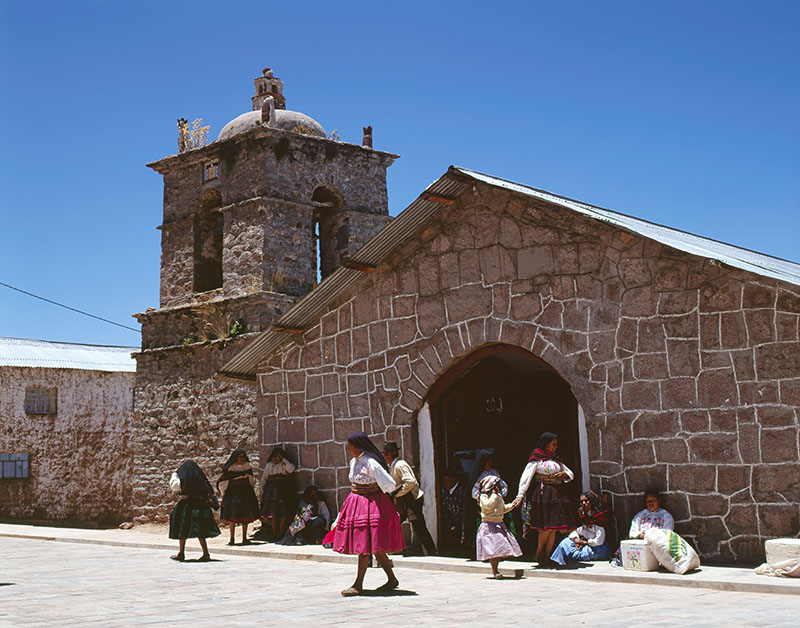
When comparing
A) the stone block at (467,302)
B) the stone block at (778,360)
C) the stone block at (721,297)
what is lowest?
the stone block at (778,360)

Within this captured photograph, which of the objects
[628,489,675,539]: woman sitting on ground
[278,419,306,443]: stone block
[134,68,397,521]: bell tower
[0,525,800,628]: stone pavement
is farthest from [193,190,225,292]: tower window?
[628,489,675,539]: woman sitting on ground

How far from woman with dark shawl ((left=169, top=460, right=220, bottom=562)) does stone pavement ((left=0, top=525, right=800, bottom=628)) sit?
41cm

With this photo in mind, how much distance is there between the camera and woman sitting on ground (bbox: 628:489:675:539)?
9.38 metres

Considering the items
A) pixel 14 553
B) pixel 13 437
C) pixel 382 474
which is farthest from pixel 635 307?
pixel 13 437

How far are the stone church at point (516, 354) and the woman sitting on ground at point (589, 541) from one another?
0.82 feet

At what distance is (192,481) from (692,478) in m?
5.88

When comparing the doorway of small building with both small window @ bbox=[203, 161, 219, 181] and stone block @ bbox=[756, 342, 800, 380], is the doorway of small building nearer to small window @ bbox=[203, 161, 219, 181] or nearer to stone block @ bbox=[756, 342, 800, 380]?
stone block @ bbox=[756, 342, 800, 380]

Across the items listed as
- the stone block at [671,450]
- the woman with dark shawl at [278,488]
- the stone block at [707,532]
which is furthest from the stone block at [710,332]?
the woman with dark shawl at [278,488]

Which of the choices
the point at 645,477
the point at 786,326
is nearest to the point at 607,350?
the point at 645,477

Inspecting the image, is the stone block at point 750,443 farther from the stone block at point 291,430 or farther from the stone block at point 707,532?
the stone block at point 291,430

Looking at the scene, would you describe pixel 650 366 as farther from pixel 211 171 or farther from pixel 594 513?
pixel 211 171

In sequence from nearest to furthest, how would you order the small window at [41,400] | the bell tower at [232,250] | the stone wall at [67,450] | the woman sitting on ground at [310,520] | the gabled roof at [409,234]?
the gabled roof at [409,234] < the woman sitting on ground at [310,520] < the bell tower at [232,250] < the stone wall at [67,450] < the small window at [41,400]

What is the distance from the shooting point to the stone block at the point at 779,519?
880 cm

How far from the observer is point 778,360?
9.01m
